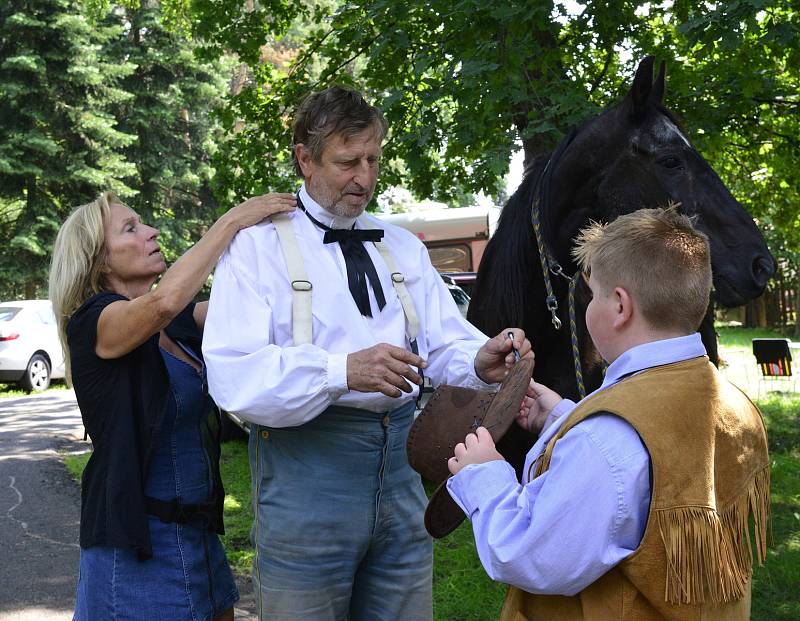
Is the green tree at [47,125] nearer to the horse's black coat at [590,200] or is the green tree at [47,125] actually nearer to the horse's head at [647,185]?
the horse's black coat at [590,200]

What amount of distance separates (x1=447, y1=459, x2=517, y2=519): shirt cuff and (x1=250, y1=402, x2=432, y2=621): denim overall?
0.62 metres

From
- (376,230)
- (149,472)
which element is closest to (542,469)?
(376,230)

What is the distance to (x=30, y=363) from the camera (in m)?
14.6

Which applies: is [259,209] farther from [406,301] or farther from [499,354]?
[499,354]

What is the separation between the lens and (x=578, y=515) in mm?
1556

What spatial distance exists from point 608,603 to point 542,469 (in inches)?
11.4

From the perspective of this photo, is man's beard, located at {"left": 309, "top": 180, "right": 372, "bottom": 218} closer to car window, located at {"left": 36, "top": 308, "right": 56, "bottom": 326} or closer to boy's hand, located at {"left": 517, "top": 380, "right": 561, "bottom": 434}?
boy's hand, located at {"left": 517, "top": 380, "right": 561, "bottom": 434}

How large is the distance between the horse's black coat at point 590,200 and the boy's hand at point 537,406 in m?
1.03

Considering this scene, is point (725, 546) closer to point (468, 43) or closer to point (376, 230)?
point (376, 230)

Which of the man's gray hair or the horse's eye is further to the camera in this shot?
the horse's eye

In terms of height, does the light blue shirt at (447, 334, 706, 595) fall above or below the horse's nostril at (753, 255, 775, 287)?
below

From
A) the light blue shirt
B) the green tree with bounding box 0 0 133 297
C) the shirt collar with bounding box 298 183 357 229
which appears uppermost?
the green tree with bounding box 0 0 133 297

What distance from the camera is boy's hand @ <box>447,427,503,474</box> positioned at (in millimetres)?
1845

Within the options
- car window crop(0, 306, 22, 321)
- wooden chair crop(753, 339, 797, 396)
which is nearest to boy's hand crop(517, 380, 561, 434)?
wooden chair crop(753, 339, 797, 396)
